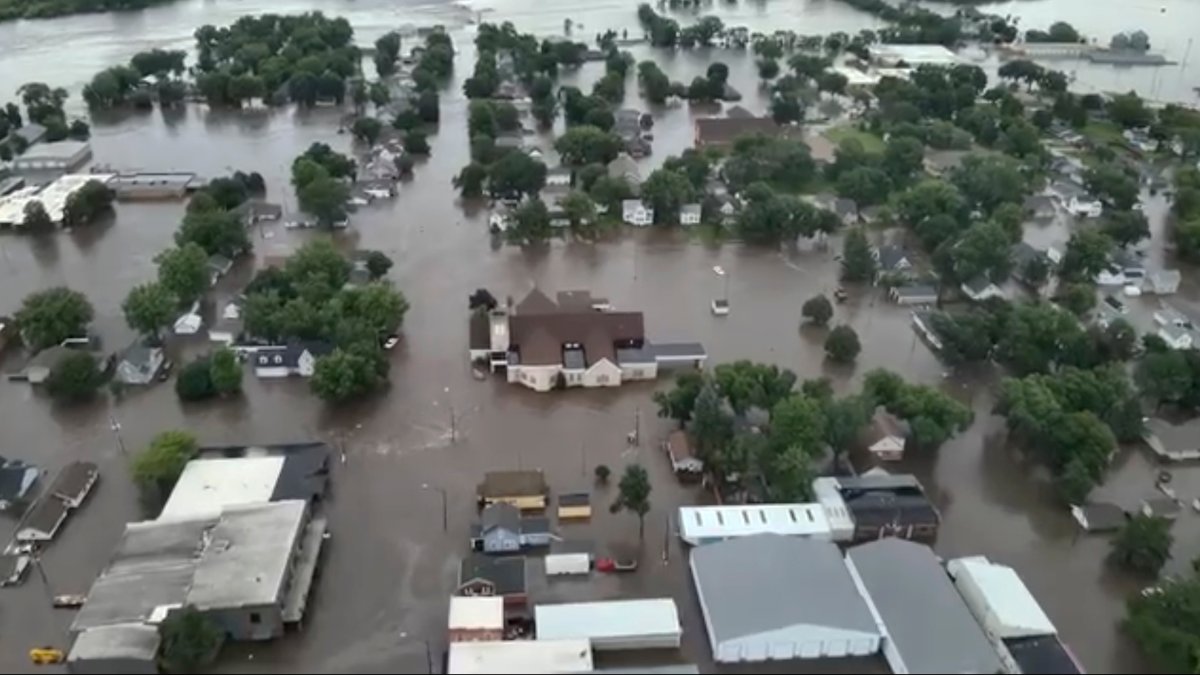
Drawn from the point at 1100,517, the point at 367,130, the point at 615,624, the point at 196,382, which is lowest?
the point at 1100,517

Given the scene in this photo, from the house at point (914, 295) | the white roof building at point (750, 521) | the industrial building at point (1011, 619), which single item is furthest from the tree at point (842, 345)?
the industrial building at point (1011, 619)

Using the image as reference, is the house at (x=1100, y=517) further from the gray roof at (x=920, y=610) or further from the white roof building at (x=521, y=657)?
the white roof building at (x=521, y=657)

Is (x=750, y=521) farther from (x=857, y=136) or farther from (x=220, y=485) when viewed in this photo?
(x=857, y=136)

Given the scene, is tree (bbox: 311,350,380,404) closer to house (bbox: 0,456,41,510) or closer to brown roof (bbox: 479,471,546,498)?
Answer: brown roof (bbox: 479,471,546,498)

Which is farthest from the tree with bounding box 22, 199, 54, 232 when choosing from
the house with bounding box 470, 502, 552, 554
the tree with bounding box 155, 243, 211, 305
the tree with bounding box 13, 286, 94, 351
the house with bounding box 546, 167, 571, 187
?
the house with bounding box 470, 502, 552, 554

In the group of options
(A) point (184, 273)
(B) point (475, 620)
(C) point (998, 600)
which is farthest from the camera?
(A) point (184, 273)

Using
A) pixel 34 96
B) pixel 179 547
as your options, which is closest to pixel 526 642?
pixel 179 547

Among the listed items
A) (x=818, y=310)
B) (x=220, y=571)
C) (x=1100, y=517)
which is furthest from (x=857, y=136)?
(x=220, y=571)
